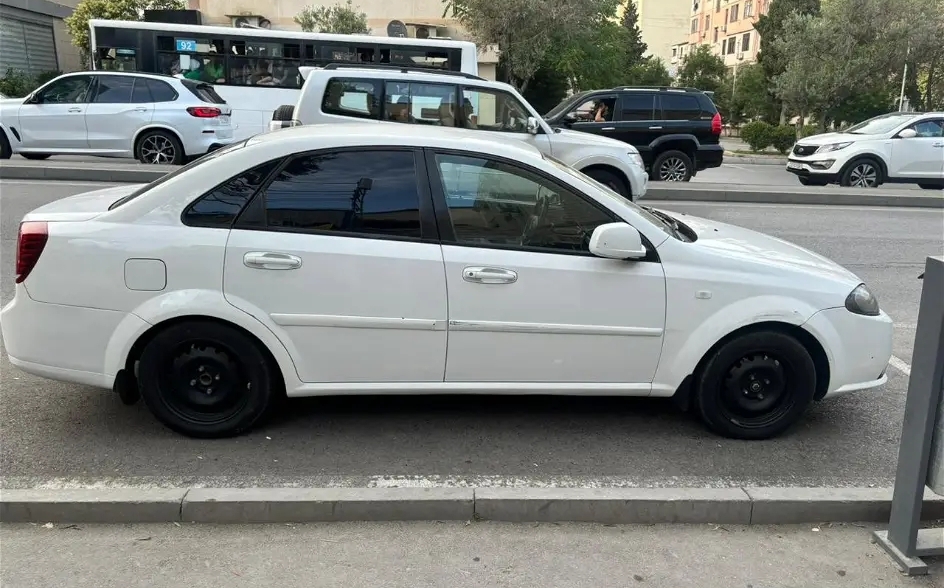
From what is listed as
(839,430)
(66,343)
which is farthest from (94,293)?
(839,430)

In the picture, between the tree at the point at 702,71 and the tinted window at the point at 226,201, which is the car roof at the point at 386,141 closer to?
the tinted window at the point at 226,201

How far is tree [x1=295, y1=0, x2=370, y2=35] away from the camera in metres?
31.0

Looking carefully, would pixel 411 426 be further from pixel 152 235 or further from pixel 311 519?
pixel 152 235

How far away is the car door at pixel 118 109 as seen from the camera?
1335 cm

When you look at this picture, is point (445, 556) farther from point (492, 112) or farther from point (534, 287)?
point (492, 112)

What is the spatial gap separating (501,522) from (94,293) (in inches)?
87.9

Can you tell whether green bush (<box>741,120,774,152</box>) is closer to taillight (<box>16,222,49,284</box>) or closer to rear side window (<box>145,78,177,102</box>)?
rear side window (<box>145,78,177,102</box>)

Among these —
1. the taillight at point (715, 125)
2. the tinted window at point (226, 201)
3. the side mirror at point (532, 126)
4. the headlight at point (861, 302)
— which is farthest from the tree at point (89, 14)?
the headlight at point (861, 302)

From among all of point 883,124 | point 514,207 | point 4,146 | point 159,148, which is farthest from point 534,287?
point 883,124

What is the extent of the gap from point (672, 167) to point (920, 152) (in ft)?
17.7

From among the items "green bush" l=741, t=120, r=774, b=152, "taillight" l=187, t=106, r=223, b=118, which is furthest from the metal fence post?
"green bush" l=741, t=120, r=774, b=152

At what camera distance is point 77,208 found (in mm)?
3959

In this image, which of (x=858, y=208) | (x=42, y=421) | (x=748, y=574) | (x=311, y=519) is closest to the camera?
(x=748, y=574)

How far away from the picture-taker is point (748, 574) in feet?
9.74
